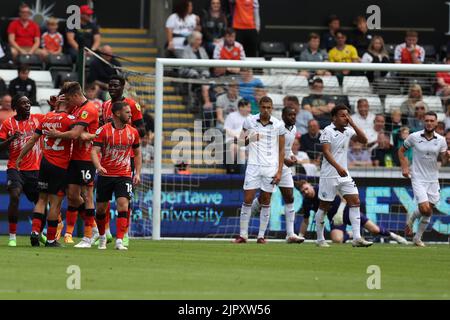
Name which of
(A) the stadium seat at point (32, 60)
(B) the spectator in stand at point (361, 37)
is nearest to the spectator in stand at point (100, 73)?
(A) the stadium seat at point (32, 60)

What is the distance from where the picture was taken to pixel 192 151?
24609 millimetres

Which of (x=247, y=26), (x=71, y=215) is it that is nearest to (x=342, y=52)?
(x=247, y=26)

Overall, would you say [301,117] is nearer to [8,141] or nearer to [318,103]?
[318,103]

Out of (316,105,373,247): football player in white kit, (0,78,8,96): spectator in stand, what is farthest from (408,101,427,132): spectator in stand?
(0,78,8,96): spectator in stand

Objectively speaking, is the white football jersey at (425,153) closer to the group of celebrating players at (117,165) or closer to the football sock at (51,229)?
the group of celebrating players at (117,165)

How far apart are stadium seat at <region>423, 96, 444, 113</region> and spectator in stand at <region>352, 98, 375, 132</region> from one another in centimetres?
140

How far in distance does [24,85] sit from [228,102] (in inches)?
164

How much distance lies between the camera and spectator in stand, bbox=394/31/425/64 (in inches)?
1144

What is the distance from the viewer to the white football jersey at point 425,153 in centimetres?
2170

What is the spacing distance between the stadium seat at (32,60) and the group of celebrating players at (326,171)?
22.1 feet
